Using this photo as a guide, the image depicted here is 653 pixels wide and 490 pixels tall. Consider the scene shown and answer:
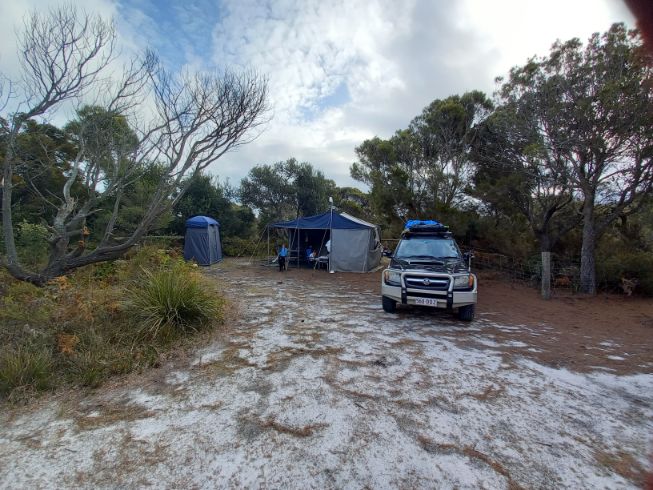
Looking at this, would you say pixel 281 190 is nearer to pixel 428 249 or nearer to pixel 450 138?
pixel 450 138

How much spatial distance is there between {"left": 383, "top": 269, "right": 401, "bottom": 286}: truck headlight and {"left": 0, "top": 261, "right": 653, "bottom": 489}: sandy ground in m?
1.08

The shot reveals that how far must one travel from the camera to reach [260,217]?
74.1ft

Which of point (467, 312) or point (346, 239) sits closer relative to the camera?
point (467, 312)

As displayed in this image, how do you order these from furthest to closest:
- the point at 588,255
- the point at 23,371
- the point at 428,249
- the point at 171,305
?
the point at 588,255, the point at 428,249, the point at 171,305, the point at 23,371

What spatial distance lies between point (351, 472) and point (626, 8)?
2957 mm

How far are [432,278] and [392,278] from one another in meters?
0.77

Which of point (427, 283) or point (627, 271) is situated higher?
point (627, 271)

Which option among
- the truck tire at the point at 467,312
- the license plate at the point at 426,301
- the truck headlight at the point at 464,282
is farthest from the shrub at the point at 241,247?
the truck headlight at the point at 464,282

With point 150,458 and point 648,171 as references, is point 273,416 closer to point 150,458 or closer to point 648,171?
point 150,458

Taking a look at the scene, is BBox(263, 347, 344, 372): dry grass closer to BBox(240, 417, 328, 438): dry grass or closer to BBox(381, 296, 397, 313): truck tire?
BBox(240, 417, 328, 438): dry grass

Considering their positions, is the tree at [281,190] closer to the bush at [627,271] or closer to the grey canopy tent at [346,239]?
the grey canopy tent at [346,239]

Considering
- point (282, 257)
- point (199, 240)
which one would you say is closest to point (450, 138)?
point (282, 257)

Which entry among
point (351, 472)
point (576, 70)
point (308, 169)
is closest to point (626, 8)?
point (351, 472)

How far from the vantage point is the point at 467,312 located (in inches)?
234
